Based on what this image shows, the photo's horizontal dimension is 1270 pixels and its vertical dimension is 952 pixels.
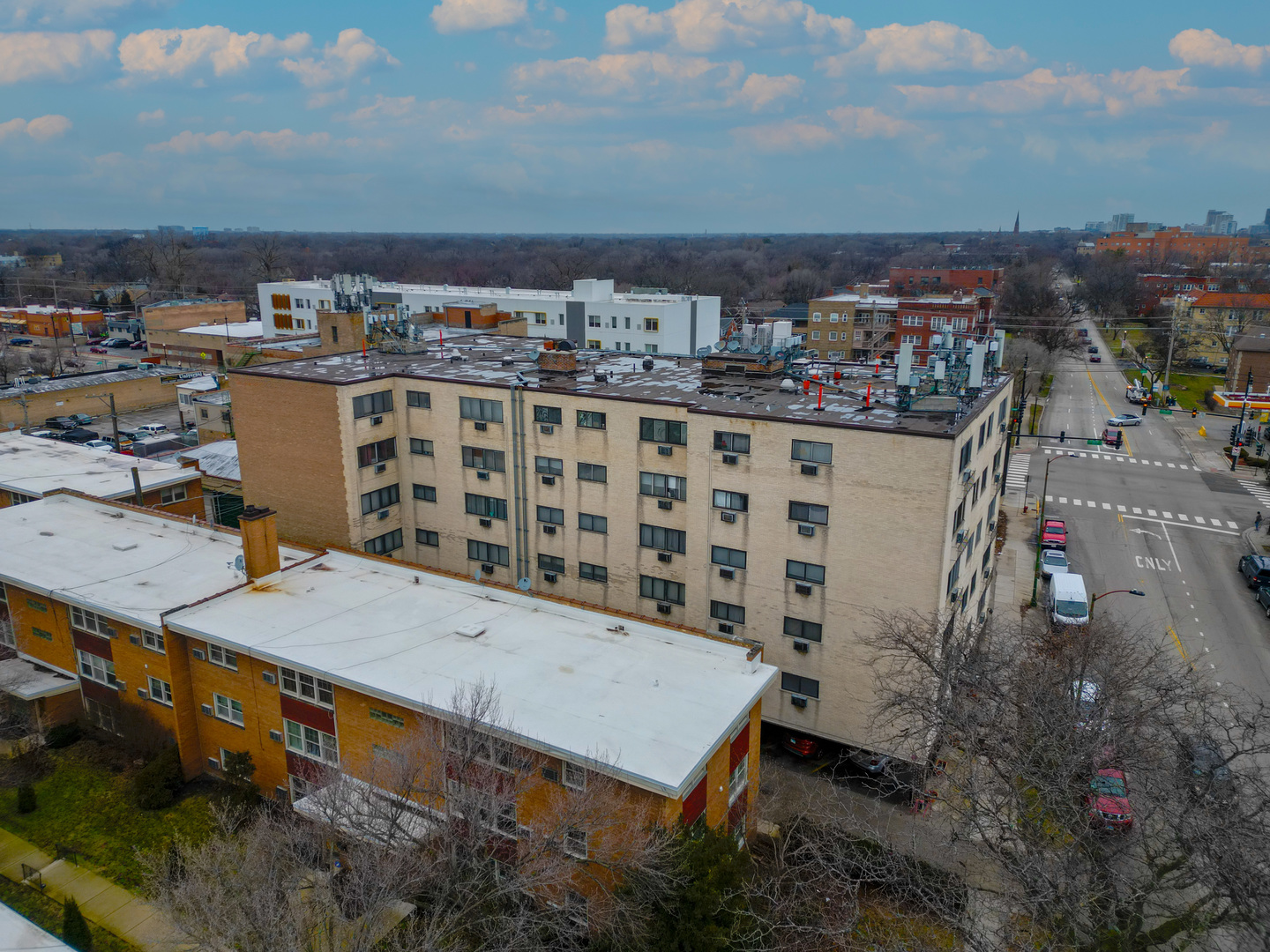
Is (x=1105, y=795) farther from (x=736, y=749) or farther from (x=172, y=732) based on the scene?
(x=172, y=732)

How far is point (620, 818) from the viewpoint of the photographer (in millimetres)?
19938

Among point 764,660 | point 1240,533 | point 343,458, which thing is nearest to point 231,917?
point 764,660

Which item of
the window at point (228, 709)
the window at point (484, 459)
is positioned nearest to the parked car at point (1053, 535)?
the window at point (484, 459)

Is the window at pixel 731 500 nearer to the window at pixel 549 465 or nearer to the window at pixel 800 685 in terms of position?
the window at pixel 800 685

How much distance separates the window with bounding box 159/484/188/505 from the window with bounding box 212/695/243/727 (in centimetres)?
2094

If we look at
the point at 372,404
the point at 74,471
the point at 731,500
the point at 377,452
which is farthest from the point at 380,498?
the point at 74,471

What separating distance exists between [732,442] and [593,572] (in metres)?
9.03

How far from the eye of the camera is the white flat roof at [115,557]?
29.1 metres

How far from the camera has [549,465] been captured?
3591 cm

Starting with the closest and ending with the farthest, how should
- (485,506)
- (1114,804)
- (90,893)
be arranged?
(90,893)
(1114,804)
(485,506)

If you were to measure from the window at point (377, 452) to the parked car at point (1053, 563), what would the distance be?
36.5m

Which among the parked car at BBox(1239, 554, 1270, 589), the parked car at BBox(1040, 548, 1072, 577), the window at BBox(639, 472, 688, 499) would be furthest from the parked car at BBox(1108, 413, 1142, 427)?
the window at BBox(639, 472, 688, 499)

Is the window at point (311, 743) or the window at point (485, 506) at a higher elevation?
the window at point (485, 506)

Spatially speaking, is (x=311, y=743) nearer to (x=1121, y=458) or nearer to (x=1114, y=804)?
(x=1114, y=804)
